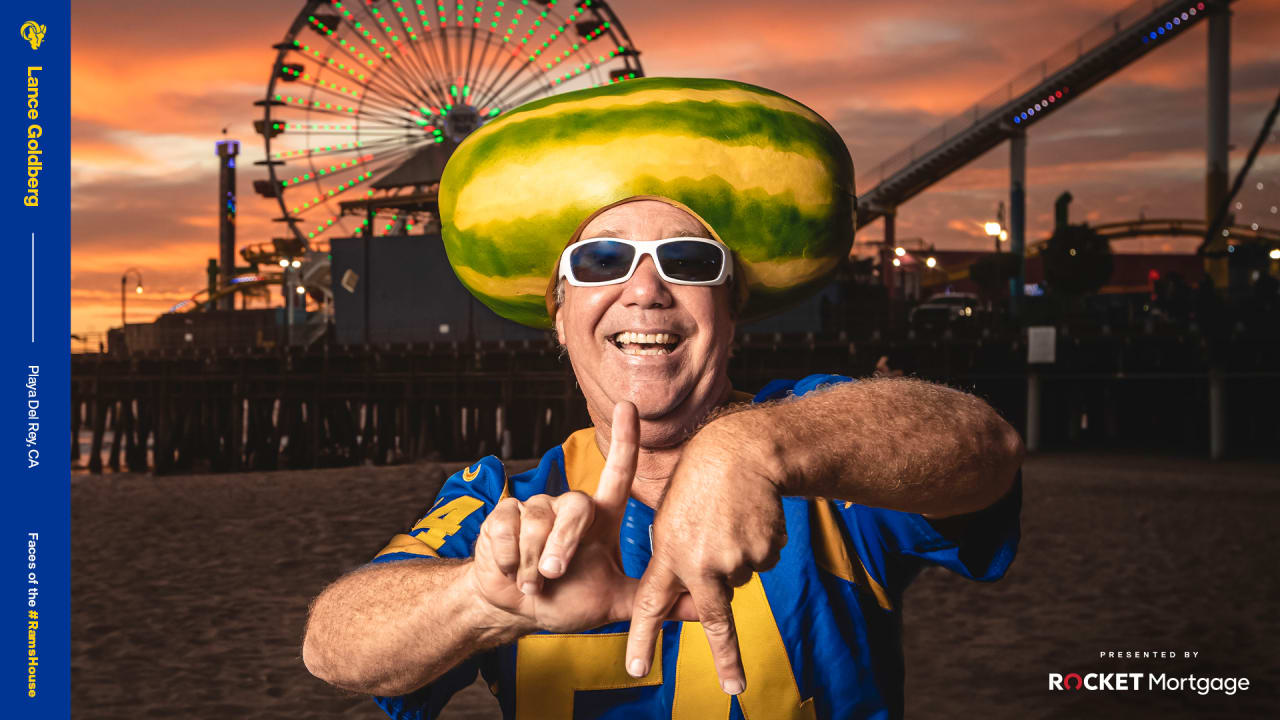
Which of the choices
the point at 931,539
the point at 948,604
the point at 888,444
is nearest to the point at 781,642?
the point at 931,539

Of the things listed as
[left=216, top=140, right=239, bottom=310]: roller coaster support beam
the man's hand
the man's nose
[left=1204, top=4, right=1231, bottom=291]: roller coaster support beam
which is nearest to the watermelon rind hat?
the man's nose

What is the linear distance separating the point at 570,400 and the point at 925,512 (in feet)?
63.4

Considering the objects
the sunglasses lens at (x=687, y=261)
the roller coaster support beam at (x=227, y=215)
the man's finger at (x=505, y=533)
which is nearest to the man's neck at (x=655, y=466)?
the sunglasses lens at (x=687, y=261)

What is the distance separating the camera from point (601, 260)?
7.38 ft

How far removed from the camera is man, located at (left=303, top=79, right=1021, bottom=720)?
1.60 meters

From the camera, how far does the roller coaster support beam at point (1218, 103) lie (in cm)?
3503

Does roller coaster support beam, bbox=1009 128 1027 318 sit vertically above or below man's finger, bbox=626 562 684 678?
above

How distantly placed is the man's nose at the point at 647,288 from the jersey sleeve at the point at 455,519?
0.48 metres

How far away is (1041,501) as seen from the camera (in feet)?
47.3

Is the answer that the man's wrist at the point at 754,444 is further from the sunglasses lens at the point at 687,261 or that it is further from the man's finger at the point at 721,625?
the sunglasses lens at the point at 687,261

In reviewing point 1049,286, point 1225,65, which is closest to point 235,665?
point 1049,286

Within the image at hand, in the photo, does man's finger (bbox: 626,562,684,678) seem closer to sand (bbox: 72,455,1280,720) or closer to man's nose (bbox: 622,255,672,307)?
man's nose (bbox: 622,255,672,307)

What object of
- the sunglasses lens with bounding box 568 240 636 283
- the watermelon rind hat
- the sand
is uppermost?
the watermelon rind hat

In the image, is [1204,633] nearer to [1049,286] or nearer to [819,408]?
[819,408]
